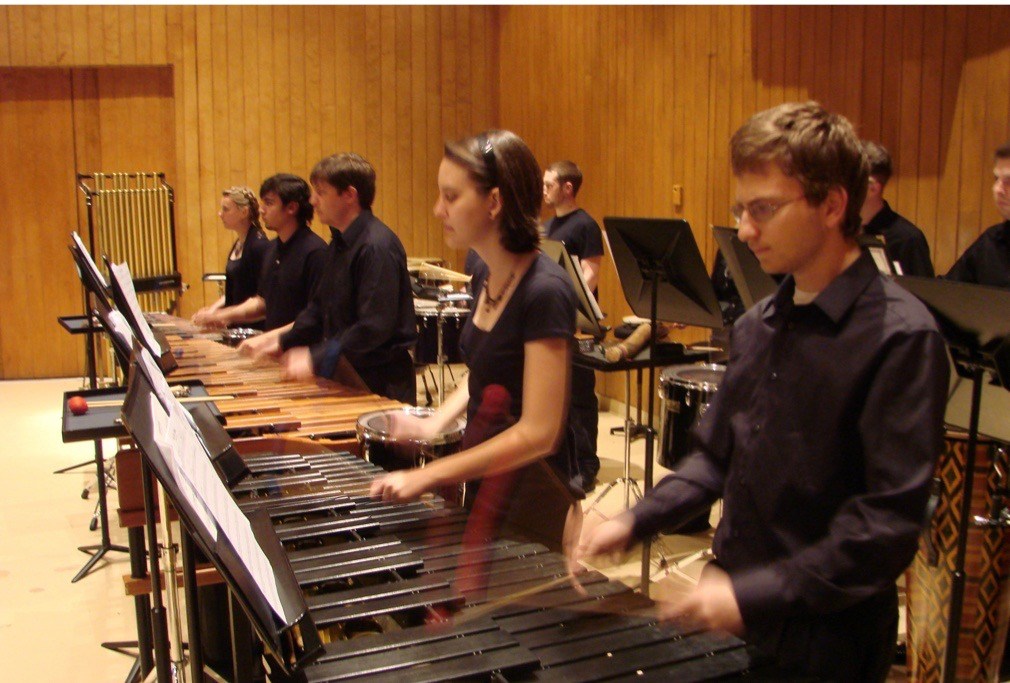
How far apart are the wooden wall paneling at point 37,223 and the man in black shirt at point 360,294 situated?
6.27m

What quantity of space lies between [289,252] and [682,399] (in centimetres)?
220

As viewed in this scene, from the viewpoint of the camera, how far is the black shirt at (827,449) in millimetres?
1377

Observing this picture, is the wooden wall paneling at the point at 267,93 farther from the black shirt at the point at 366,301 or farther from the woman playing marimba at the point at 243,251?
the black shirt at the point at 366,301

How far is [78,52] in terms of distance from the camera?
29.7 feet

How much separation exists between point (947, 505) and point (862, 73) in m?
3.25

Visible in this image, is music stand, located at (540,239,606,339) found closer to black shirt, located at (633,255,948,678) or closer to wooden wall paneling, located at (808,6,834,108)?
wooden wall paneling, located at (808,6,834,108)

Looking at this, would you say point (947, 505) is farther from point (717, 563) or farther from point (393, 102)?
point (393, 102)

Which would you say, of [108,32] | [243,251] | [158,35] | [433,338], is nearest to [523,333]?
[243,251]

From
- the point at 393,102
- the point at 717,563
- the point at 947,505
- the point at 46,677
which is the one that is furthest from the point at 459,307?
the point at 717,563

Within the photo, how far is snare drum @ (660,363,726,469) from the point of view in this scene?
4031mm

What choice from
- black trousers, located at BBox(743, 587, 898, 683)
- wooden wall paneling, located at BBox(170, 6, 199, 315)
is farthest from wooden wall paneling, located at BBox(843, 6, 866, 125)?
wooden wall paneling, located at BBox(170, 6, 199, 315)

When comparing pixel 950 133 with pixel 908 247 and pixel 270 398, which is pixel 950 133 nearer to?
pixel 908 247

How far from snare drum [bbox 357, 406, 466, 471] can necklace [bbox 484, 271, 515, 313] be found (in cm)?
49

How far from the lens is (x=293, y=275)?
4957mm
